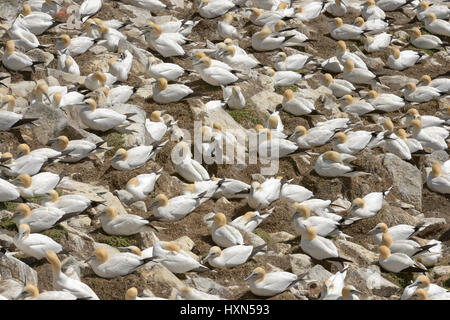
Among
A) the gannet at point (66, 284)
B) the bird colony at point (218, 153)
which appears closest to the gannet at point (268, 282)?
the bird colony at point (218, 153)

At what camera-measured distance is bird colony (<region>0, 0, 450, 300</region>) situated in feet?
53.5

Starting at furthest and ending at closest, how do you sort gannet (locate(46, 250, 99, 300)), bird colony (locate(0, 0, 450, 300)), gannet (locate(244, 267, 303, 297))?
bird colony (locate(0, 0, 450, 300)), gannet (locate(244, 267, 303, 297)), gannet (locate(46, 250, 99, 300))

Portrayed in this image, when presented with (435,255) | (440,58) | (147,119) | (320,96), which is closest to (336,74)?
(320,96)

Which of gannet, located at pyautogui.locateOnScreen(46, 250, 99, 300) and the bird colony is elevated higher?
gannet, located at pyautogui.locateOnScreen(46, 250, 99, 300)

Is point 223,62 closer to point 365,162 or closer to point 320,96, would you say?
point 320,96

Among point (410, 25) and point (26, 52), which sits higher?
point (26, 52)

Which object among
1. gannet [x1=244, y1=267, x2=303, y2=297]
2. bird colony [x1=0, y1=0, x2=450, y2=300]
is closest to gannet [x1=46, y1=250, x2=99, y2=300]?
bird colony [x1=0, y1=0, x2=450, y2=300]

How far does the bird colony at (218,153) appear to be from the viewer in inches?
642

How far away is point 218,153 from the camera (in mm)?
20141

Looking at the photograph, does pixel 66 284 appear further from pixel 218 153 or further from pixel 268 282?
pixel 218 153

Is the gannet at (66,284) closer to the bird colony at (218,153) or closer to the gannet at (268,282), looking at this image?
the bird colony at (218,153)

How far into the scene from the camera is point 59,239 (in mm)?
16359

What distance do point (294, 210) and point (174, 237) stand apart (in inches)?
98.1

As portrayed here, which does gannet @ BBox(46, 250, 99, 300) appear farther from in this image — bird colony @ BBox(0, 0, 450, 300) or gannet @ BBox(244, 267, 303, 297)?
gannet @ BBox(244, 267, 303, 297)
